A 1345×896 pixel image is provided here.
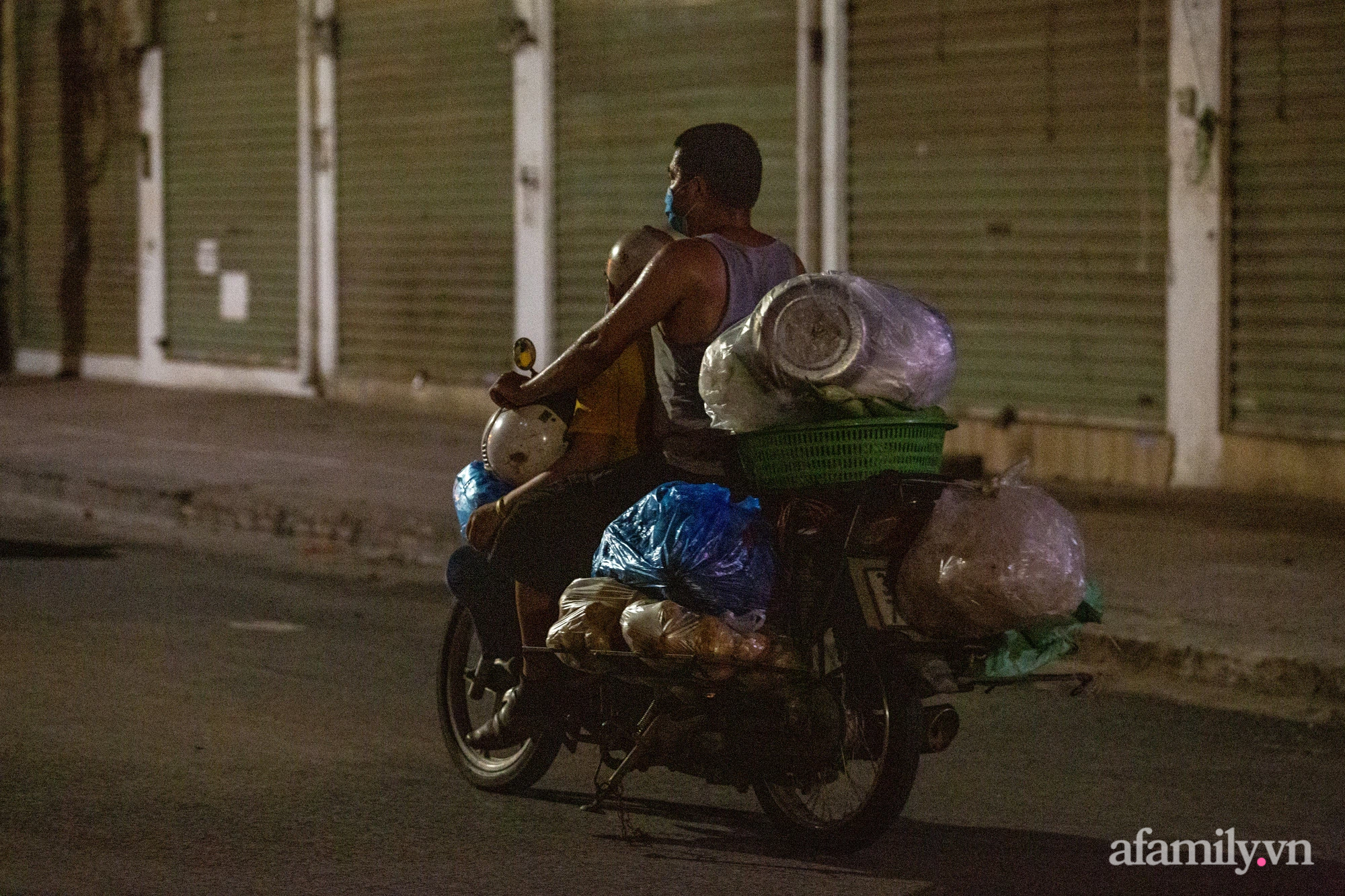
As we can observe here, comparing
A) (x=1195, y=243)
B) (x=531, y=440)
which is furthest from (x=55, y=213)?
(x=531, y=440)

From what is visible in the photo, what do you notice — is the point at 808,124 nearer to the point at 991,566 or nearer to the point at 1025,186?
the point at 1025,186

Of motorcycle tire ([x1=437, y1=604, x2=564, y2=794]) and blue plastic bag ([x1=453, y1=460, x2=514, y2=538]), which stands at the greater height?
blue plastic bag ([x1=453, y1=460, x2=514, y2=538])

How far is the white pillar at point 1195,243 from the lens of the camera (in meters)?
11.6

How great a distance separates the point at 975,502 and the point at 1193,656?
3156 millimetres

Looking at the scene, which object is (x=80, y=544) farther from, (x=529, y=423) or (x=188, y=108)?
(x=188, y=108)

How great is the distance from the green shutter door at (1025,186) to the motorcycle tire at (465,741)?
6.77 m

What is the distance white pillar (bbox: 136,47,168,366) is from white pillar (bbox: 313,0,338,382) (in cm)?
236

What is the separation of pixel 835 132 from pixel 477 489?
8.13 m

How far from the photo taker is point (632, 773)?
243 inches

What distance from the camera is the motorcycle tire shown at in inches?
231

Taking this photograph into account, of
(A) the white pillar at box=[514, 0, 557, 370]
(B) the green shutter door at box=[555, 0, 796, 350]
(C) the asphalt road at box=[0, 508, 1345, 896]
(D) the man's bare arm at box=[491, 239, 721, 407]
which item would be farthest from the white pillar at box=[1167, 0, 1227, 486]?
(D) the man's bare arm at box=[491, 239, 721, 407]

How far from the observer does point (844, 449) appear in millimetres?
4895

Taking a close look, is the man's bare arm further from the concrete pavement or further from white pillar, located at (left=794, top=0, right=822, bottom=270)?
white pillar, located at (left=794, top=0, right=822, bottom=270)

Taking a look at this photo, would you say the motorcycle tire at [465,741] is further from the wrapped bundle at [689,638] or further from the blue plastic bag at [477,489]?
the wrapped bundle at [689,638]
